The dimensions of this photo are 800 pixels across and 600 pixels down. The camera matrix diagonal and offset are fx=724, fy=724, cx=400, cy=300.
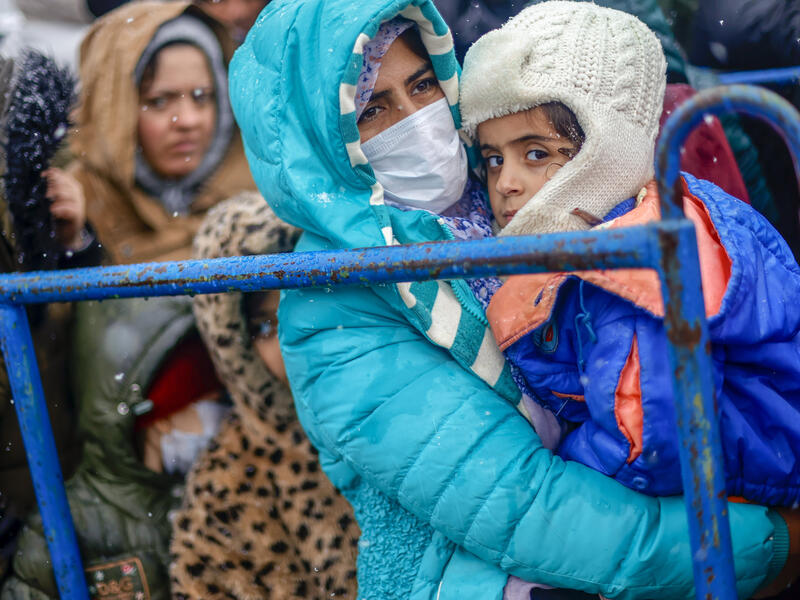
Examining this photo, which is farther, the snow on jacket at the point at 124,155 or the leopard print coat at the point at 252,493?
the snow on jacket at the point at 124,155

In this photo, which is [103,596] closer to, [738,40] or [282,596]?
[282,596]

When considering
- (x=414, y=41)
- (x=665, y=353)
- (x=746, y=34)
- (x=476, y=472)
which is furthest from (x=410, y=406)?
(x=746, y=34)

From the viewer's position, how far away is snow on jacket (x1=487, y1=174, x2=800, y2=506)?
1381 millimetres

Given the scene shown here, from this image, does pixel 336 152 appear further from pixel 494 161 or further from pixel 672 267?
pixel 672 267

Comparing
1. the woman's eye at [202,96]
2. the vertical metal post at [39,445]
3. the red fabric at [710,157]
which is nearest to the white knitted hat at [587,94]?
the red fabric at [710,157]

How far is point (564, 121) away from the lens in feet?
5.76

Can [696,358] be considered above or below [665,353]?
above

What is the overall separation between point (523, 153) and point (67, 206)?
171cm

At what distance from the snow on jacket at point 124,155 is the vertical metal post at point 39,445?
0.84 meters

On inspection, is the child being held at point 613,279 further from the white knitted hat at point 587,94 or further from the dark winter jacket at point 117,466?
the dark winter jacket at point 117,466

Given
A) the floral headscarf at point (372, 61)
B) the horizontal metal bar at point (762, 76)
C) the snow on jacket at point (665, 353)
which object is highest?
the floral headscarf at point (372, 61)

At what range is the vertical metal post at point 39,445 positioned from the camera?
71.5 inches

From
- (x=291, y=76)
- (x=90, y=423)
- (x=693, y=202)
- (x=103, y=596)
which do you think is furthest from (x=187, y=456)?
(x=693, y=202)

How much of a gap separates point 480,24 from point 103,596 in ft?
7.68
